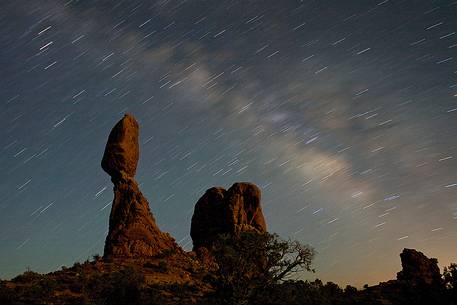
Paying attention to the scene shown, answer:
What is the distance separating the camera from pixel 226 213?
60156 mm

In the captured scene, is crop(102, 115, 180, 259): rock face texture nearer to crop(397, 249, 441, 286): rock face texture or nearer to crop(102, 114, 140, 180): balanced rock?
crop(102, 114, 140, 180): balanced rock

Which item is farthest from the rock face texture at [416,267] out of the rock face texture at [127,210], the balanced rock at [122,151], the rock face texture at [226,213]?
the balanced rock at [122,151]

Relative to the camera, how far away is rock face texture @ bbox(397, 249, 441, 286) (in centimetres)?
5869

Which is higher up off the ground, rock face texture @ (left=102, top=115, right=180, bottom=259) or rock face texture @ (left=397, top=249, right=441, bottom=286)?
rock face texture @ (left=102, top=115, right=180, bottom=259)

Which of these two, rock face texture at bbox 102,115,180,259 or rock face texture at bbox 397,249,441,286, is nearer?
rock face texture at bbox 102,115,180,259

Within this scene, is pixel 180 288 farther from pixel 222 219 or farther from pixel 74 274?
pixel 222 219

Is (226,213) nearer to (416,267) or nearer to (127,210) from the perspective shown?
(127,210)

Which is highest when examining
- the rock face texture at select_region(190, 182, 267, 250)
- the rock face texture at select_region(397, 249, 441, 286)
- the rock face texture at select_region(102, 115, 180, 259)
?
the rock face texture at select_region(102, 115, 180, 259)

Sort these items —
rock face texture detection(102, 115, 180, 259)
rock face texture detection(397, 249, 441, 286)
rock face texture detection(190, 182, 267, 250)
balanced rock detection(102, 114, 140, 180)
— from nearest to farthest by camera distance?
1. rock face texture detection(102, 115, 180, 259)
2. balanced rock detection(102, 114, 140, 180)
3. rock face texture detection(397, 249, 441, 286)
4. rock face texture detection(190, 182, 267, 250)

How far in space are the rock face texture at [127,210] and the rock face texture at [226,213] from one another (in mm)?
8310

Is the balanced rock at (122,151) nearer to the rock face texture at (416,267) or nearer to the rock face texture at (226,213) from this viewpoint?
the rock face texture at (226,213)

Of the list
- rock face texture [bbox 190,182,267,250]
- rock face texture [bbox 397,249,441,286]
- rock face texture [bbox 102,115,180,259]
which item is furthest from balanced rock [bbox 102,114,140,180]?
rock face texture [bbox 397,249,441,286]

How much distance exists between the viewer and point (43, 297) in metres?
30.6

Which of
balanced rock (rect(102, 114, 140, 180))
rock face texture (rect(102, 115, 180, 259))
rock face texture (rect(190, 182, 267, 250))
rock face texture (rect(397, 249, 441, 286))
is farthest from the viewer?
rock face texture (rect(190, 182, 267, 250))
